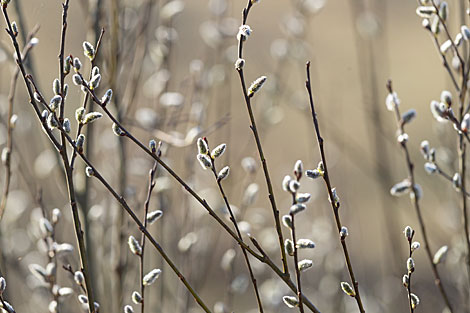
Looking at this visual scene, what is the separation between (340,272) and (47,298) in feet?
3.85

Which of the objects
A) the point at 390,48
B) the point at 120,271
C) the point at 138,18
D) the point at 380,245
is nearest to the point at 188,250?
the point at 120,271

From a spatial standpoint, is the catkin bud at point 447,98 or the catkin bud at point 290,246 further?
the catkin bud at point 447,98

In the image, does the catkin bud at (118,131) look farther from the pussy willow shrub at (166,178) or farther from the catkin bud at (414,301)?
the catkin bud at (414,301)

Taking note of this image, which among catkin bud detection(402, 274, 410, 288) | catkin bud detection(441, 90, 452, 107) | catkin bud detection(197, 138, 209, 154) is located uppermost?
catkin bud detection(441, 90, 452, 107)

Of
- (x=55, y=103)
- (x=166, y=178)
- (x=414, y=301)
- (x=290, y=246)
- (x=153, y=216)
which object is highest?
(x=166, y=178)

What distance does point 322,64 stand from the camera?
21.0ft

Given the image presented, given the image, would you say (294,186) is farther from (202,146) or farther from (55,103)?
(55,103)

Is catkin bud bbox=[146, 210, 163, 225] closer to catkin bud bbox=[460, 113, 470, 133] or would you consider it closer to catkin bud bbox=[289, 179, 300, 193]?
catkin bud bbox=[289, 179, 300, 193]

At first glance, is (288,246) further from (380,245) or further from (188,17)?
(188,17)

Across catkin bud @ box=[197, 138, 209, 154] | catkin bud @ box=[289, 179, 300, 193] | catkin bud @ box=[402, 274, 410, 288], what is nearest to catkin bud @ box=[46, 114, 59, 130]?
catkin bud @ box=[197, 138, 209, 154]

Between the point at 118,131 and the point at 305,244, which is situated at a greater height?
the point at 118,131

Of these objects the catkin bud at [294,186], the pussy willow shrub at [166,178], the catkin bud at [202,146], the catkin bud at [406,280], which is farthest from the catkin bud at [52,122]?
the catkin bud at [406,280]

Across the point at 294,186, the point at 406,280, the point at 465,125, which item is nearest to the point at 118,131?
the point at 294,186

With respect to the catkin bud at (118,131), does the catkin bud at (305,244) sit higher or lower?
lower
